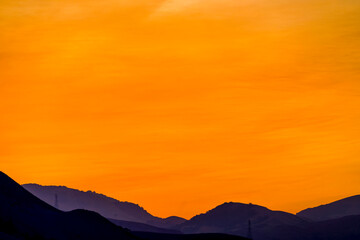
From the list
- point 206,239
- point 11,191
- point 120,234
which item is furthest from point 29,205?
point 206,239

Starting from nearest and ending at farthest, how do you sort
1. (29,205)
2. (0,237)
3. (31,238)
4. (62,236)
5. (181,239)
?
(0,237) → (31,238) → (62,236) → (29,205) → (181,239)

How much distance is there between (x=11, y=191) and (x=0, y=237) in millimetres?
41809

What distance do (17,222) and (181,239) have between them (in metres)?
61.5

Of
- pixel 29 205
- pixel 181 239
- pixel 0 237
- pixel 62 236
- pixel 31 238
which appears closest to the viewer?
pixel 0 237

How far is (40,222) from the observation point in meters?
124

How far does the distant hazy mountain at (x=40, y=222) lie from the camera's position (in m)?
116

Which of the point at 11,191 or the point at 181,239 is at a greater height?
the point at 11,191

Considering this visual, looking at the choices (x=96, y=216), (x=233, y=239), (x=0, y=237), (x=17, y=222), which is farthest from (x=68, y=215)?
(x=233, y=239)

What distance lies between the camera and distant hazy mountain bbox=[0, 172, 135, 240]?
11550 centimetres

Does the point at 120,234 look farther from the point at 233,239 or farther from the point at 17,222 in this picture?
the point at 233,239

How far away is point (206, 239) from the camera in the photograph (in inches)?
6860

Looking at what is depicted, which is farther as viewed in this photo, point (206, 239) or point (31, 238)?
point (206, 239)

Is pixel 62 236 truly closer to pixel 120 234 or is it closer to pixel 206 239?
pixel 120 234

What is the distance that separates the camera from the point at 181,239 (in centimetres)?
17275
